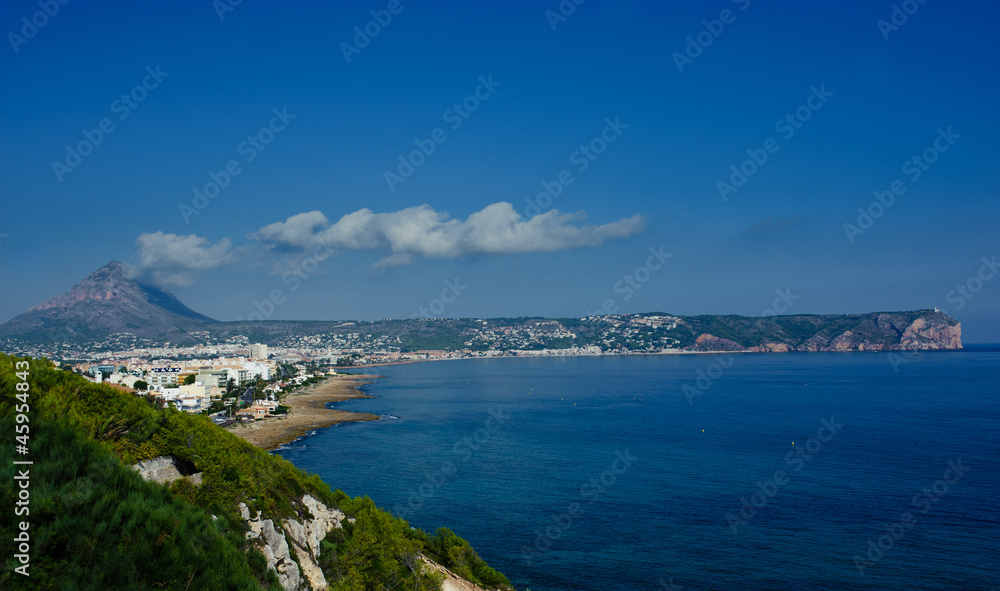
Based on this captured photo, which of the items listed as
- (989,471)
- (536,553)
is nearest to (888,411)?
(989,471)

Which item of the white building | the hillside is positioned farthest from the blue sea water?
the white building

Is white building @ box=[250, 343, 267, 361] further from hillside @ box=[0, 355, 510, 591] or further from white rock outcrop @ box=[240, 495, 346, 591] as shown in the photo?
white rock outcrop @ box=[240, 495, 346, 591]

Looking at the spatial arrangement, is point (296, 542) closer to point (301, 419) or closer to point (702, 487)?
point (702, 487)

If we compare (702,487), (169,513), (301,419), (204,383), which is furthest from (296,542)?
(204,383)

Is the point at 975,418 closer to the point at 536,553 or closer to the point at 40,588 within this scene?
the point at 536,553

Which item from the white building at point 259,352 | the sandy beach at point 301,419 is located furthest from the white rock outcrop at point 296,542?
the white building at point 259,352

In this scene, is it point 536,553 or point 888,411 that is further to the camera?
point 888,411
